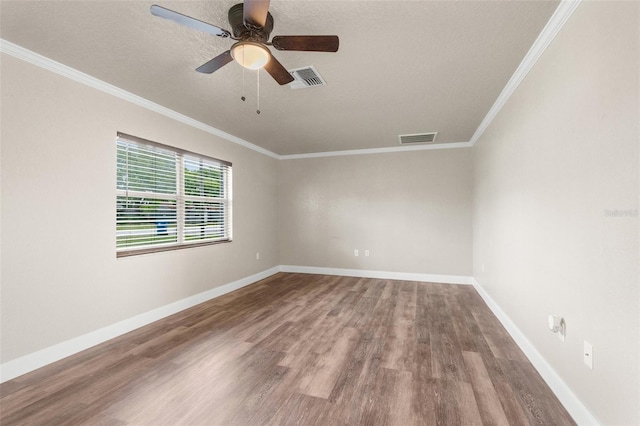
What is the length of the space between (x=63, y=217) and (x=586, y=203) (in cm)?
383

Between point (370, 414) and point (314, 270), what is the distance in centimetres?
407

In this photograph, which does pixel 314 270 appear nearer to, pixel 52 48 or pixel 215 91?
pixel 215 91

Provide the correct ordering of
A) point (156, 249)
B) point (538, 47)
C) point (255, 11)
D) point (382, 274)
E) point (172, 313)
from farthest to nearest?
point (382, 274)
point (172, 313)
point (156, 249)
point (538, 47)
point (255, 11)

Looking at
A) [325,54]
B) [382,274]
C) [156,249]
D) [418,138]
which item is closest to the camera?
[325,54]

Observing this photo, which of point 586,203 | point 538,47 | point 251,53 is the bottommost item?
point 586,203

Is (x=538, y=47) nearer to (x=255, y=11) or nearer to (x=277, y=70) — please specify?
(x=277, y=70)

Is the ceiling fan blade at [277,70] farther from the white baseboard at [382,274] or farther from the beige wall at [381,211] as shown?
the white baseboard at [382,274]

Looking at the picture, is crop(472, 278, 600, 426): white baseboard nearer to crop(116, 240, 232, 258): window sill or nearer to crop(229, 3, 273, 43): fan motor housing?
crop(229, 3, 273, 43): fan motor housing

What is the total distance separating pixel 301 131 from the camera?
4.23m

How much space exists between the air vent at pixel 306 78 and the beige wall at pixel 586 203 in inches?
68.8

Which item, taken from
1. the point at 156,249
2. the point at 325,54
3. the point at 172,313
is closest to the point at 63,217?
the point at 156,249

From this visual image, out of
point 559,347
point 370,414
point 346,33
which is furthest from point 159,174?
point 559,347

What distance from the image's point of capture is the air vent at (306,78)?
7.86 feet

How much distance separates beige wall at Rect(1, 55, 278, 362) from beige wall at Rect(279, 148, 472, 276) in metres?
2.82
